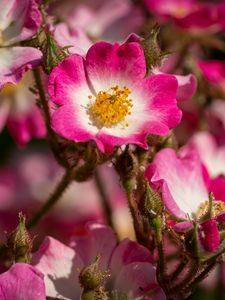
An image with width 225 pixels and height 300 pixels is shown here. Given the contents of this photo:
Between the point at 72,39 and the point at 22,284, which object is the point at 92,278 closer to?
the point at 22,284

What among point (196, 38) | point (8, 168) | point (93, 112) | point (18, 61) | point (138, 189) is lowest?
point (8, 168)

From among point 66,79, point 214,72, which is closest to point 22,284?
point 66,79

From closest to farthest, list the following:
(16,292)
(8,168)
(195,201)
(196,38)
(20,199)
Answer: (16,292), (195,201), (196,38), (20,199), (8,168)

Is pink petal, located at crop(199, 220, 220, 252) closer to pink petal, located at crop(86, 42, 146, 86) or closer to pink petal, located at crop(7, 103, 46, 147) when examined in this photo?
pink petal, located at crop(86, 42, 146, 86)

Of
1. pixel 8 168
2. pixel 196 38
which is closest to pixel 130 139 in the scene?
pixel 196 38

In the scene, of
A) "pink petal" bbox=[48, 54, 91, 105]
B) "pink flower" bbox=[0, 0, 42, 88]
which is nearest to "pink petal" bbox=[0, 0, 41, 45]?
"pink flower" bbox=[0, 0, 42, 88]

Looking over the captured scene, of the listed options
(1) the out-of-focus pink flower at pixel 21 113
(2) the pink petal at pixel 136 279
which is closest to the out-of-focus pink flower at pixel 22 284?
(2) the pink petal at pixel 136 279

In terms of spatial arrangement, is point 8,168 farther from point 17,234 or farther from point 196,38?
point 17,234
